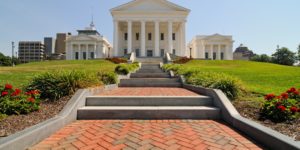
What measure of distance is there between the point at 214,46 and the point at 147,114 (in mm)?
58339

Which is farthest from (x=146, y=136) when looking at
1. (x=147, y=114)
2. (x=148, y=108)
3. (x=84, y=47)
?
(x=84, y=47)

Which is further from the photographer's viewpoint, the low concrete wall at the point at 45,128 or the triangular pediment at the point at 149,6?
the triangular pediment at the point at 149,6

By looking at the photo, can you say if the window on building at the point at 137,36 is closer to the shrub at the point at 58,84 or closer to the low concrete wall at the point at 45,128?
the shrub at the point at 58,84

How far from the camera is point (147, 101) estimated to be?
610 cm

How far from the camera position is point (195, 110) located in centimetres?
546

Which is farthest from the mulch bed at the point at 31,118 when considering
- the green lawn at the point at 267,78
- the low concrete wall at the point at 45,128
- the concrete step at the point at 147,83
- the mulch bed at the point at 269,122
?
the green lawn at the point at 267,78

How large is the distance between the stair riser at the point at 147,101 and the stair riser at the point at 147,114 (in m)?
0.63

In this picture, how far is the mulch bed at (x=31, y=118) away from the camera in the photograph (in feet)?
12.9

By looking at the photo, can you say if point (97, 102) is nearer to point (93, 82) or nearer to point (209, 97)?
point (93, 82)

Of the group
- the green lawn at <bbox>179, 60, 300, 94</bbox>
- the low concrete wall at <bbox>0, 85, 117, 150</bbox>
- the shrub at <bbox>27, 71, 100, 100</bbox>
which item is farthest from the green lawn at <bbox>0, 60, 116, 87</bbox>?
the green lawn at <bbox>179, 60, 300, 94</bbox>

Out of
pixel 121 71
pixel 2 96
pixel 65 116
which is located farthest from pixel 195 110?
pixel 121 71

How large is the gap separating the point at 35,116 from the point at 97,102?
5.65 ft

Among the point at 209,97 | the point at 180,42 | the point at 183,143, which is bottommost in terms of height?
the point at 183,143

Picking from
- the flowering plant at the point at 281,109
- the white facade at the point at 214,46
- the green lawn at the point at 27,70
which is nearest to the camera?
the flowering plant at the point at 281,109
